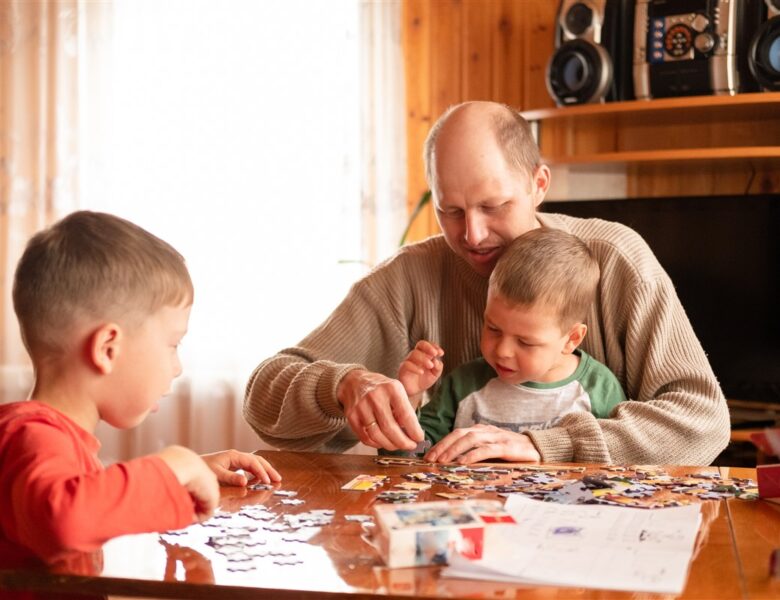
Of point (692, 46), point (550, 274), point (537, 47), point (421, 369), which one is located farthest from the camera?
point (537, 47)

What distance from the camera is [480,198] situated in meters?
2.41

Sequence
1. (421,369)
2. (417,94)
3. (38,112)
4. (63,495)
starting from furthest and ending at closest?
(38,112) < (417,94) < (421,369) < (63,495)

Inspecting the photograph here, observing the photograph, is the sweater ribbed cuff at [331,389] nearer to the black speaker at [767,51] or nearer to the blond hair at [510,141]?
the blond hair at [510,141]

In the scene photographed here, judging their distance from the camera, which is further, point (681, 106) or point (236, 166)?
point (236, 166)

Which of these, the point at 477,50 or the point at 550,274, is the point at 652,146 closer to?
the point at 477,50

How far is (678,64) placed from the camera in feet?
13.0

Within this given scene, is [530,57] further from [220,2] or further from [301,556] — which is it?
[301,556]

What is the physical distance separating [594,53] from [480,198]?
1.89 metres

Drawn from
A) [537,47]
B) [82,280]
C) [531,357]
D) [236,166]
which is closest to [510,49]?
[537,47]

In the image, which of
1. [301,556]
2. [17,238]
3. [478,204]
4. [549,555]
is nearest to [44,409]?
[301,556]

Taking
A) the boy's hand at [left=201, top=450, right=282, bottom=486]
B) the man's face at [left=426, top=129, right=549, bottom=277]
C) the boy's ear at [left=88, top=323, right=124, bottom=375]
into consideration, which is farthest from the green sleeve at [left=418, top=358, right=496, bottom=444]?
the boy's ear at [left=88, top=323, right=124, bottom=375]

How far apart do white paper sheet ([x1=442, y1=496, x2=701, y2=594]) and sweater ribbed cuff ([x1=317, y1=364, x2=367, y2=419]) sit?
24.4 inches

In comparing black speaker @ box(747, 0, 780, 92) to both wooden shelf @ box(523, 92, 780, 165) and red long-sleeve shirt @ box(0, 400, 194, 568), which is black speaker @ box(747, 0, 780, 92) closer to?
wooden shelf @ box(523, 92, 780, 165)

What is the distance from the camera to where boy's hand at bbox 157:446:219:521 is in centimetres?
139
